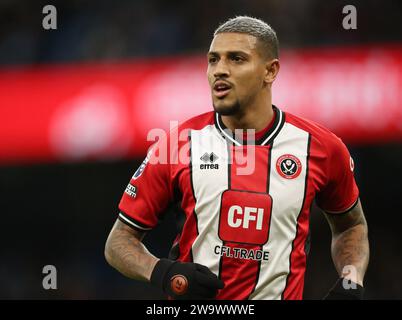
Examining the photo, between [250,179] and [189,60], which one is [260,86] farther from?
[189,60]

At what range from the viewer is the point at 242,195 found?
4262 mm

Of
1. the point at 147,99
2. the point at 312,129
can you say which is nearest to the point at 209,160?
the point at 312,129

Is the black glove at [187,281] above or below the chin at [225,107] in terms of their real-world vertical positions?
below

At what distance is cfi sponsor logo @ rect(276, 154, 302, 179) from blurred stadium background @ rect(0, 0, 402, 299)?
383 cm

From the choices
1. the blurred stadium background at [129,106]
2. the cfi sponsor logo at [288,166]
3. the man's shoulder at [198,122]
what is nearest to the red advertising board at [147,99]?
the blurred stadium background at [129,106]

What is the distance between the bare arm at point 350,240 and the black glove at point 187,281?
0.83 m

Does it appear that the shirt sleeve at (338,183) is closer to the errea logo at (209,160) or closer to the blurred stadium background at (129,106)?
the errea logo at (209,160)

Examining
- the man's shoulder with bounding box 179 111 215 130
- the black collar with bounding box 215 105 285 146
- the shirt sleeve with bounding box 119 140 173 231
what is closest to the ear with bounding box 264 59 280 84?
the black collar with bounding box 215 105 285 146

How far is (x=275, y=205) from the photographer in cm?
426

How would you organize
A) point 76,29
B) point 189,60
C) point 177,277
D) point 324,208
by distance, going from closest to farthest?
point 177,277 → point 324,208 → point 189,60 → point 76,29

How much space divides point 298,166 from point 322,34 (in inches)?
182

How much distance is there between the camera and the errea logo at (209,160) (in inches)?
170

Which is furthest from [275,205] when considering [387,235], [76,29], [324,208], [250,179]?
[76,29]

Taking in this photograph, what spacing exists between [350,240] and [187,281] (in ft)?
3.46
